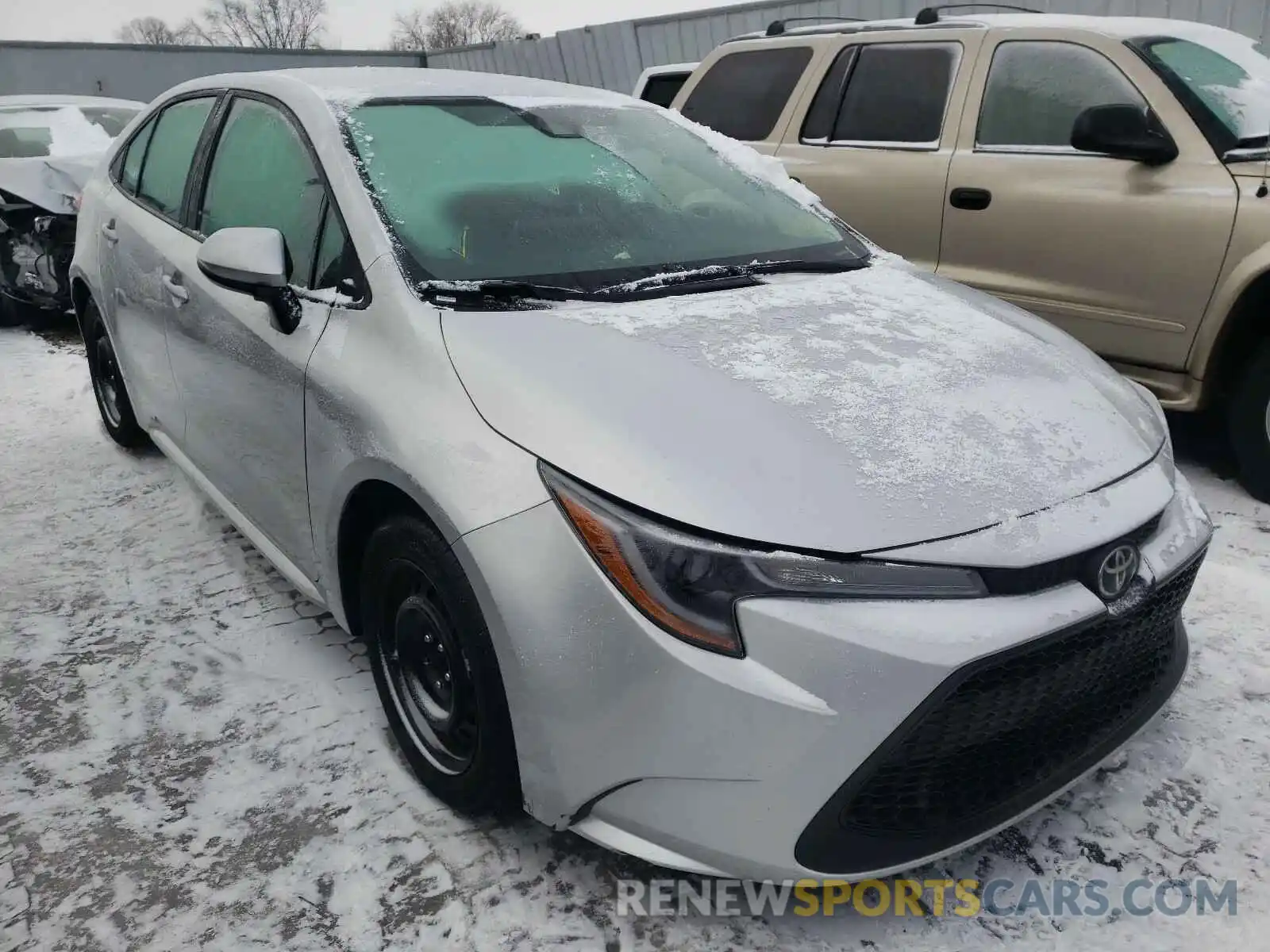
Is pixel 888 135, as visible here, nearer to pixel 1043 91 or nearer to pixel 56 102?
pixel 1043 91

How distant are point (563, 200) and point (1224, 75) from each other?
3.11m

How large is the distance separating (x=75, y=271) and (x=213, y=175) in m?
1.77

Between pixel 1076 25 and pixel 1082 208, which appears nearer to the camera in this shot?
pixel 1082 208

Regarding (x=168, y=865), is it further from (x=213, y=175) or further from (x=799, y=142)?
(x=799, y=142)

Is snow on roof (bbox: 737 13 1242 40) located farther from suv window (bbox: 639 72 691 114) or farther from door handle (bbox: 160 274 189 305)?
door handle (bbox: 160 274 189 305)

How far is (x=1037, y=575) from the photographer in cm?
167

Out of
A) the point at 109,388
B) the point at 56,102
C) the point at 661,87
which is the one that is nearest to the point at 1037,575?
the point at 109,388

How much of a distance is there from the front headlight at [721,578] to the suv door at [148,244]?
7.21 feet

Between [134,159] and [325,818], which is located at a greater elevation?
[134,159]

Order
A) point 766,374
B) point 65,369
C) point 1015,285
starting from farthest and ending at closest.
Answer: point 65,369
point 1015,285
point 766,374

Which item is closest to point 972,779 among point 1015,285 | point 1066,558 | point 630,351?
point 1066,558

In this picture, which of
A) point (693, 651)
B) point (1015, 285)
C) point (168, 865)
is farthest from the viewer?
point (1015, 285)

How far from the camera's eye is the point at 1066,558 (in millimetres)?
1692

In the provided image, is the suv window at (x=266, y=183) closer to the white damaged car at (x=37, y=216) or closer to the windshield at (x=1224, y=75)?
the windshield at (x=1224, y=75)
